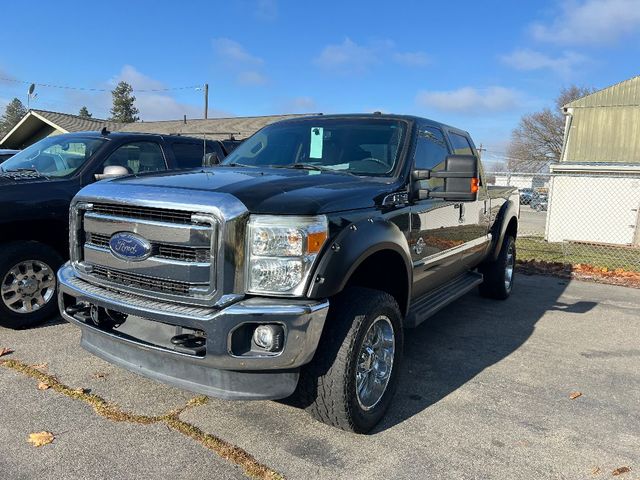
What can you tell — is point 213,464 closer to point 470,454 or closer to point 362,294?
point 362,294

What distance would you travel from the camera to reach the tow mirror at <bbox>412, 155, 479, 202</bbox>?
3.41 meters

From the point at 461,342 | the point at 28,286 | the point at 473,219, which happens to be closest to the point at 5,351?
the point at 28,286

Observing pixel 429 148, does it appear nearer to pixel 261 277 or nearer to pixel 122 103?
pixel 261 277

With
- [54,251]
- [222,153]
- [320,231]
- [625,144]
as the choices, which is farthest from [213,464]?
[625,144]

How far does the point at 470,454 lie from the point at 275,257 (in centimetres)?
161

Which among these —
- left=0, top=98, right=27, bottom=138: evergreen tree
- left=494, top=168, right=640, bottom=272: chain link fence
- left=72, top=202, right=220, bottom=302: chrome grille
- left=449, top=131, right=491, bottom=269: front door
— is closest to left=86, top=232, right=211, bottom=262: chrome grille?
left=72, top=202, right=220, bottom=302: chrome grille

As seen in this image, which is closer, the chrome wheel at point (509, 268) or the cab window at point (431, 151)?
the cab window at point (431, 151)

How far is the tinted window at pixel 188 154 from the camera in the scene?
619 cm

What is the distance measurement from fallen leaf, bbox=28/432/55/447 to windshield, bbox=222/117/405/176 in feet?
7.78

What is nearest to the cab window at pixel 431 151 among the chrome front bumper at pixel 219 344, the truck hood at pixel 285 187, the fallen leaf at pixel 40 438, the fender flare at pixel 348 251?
the truck hood at pixel 285 187

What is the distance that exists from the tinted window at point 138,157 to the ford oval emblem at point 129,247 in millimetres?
2701

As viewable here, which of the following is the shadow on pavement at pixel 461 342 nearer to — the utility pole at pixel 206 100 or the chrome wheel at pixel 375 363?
the chrome wheel at pixel 375 363

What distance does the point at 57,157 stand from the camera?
5414mm

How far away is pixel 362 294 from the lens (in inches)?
118
